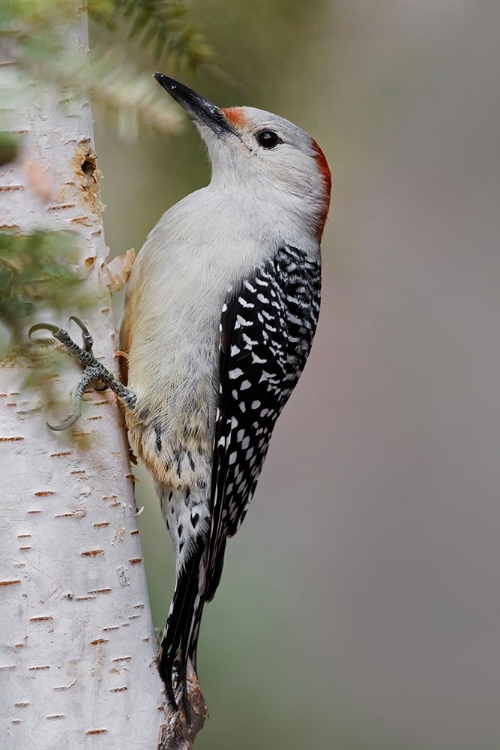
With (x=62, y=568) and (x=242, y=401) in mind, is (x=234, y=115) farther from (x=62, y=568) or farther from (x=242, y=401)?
(x=62, y=568)

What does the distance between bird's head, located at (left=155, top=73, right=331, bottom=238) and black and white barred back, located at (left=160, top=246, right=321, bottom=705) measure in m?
0.21

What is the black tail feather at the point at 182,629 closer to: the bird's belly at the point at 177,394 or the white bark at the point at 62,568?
the white bark at the point at 62,568

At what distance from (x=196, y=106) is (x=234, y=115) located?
0.35 feet

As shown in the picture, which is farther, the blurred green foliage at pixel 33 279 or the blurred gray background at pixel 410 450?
the blurred gray background at pixel 410 450

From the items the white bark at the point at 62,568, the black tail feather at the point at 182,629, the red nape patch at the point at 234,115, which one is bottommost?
the black tail feather at the point at 182,629

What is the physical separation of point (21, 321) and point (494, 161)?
4.33 m

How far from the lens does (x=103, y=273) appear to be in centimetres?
179

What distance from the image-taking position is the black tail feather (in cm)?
165

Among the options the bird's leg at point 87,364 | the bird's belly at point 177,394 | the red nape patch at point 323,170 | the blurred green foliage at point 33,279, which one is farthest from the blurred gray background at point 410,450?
the blurred green foliage at point 33,279

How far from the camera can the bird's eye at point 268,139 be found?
223cm

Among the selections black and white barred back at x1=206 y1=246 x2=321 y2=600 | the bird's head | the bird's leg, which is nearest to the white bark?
the bird's leg

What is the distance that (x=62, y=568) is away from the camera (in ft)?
4.83

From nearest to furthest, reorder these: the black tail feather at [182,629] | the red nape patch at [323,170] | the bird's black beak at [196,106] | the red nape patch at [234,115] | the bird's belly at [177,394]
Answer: the black tail feather at [182,629] < the bird's belly at [177,394] < the bird's black beak at [196,106] < the red nape patch at [234,115] < the red nape patch at [323,170]

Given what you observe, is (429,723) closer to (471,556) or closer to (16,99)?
(471,556)
